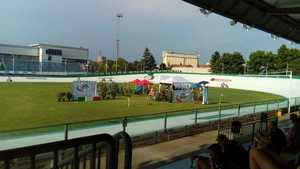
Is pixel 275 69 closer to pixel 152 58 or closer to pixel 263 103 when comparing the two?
pixel 152 58

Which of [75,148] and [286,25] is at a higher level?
[286,25]

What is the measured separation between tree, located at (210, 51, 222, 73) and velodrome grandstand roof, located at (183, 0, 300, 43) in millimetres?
94218

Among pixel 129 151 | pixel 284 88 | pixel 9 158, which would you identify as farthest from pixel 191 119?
pixel 284 88

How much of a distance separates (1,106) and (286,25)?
18523 millimetres

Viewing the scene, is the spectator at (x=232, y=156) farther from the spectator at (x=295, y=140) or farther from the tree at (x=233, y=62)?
the tree at (x=233, y=62)

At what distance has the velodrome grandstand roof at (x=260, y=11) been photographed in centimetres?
846

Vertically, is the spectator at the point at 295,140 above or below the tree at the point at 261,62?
below

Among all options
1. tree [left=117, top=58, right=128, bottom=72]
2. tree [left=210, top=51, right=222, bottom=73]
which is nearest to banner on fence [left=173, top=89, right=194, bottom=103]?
tree [left=210, top=51, right=222, bottom=73]

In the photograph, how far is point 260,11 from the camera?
974 centimetres

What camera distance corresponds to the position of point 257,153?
118 inches

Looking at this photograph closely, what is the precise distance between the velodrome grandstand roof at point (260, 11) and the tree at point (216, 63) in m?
94.2

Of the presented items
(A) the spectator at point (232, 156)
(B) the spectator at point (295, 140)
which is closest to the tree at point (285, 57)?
(B) the spectator at point (295, 140)

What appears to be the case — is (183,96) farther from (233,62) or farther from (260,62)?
(233,62)

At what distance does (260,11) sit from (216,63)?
322 ft
